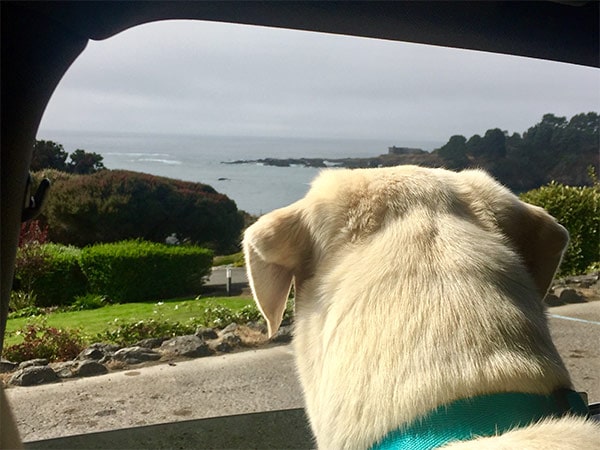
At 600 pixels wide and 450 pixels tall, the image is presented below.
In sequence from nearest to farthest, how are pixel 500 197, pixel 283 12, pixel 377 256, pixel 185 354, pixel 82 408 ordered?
pixel 377 256 → pixel 500 197 → pixel 283 12 → pixel 82 408 → pixel 185 354

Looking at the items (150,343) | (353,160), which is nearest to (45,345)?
→ (150,343)

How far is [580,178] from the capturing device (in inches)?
153

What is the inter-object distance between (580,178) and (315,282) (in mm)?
3362

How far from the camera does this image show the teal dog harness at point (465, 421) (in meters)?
0.79

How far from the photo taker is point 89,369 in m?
2.53

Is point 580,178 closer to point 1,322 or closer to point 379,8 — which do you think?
point 379,8

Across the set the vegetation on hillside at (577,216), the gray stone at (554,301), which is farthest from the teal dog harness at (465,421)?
the vegetation on hillside at (577,216)

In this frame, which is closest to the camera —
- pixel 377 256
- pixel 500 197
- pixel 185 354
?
pixel 377 256

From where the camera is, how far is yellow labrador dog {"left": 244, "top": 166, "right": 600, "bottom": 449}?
81cm

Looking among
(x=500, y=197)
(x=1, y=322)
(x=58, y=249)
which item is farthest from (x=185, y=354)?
(x=500, y=197)

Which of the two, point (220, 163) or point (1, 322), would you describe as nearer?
point (1, 322)

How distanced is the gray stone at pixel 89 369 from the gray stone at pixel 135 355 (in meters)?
0.07

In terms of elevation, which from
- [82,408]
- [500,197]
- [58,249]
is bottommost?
[82,408]

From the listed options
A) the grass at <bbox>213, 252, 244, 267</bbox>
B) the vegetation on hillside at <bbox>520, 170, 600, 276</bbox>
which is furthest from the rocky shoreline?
the vegetation on hillside at <bbox>520, 170, 600, 276</bbox>
